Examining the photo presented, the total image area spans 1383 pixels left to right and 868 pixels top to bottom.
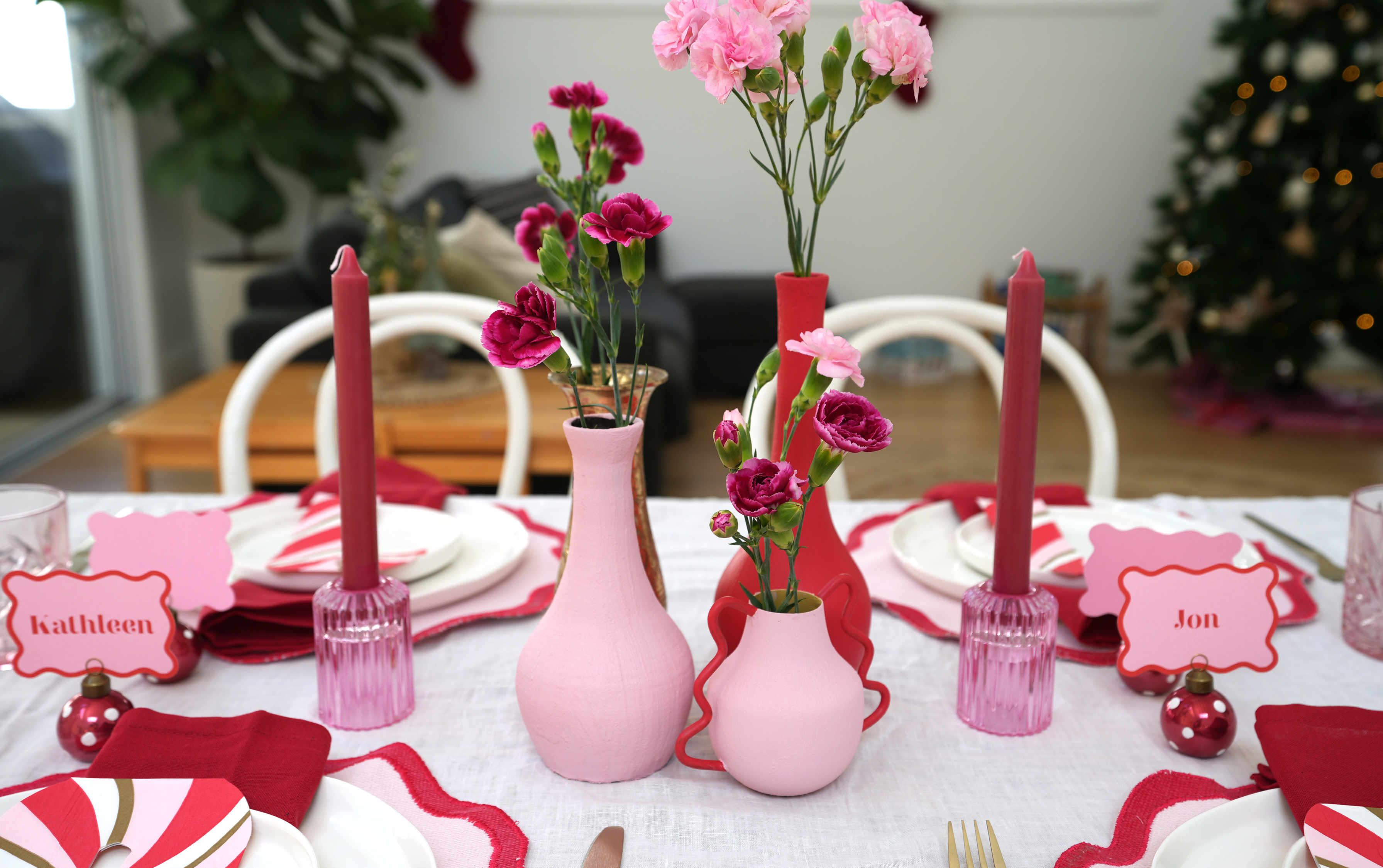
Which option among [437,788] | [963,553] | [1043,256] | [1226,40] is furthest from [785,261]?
[437,788]

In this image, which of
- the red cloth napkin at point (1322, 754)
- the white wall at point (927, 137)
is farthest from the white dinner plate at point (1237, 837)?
the white wall at point (927, 137)

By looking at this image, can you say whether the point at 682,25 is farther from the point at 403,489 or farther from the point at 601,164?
the point at 403,489

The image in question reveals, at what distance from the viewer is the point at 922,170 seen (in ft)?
15.3

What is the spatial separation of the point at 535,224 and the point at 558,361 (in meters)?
0.16

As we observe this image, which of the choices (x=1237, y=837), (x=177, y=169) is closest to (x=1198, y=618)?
(x=1237, y=837)

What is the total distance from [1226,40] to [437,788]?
167 inches

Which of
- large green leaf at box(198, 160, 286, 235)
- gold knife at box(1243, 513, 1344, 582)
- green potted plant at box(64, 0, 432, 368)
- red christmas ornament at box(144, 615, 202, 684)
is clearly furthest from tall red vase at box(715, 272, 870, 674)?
large green leaf at box(198, 160, 286, 235)

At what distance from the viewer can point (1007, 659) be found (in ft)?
2.01

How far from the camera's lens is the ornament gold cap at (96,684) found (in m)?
0.60

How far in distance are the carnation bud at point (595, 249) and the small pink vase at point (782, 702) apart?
18 cm

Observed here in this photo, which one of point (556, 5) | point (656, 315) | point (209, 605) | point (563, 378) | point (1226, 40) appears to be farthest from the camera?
point (556, 5)

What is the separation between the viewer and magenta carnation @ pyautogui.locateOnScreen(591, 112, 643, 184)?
24.6 inches

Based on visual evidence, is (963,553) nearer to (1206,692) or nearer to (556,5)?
(1206,692)

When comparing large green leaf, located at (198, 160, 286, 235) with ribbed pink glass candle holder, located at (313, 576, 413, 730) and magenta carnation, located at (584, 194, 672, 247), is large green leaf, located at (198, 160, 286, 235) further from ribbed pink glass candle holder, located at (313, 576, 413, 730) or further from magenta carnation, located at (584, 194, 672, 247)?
magenta carnation, located at (584, 194, 672, 247)
